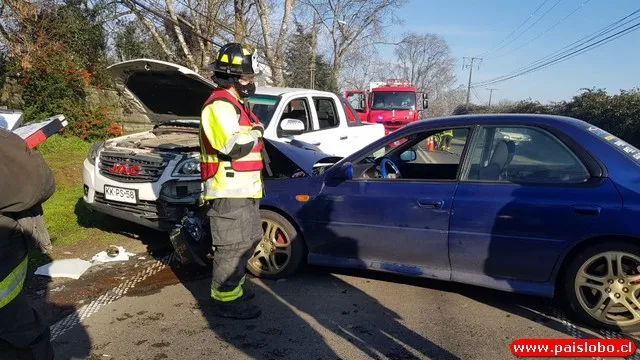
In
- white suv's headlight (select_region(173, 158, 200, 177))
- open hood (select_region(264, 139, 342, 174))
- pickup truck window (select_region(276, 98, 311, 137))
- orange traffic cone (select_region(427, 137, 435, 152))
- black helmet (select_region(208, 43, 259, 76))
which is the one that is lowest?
white suv's headlight (select_region(173, 158, 200, 177))

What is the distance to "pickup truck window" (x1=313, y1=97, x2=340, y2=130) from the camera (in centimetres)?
779

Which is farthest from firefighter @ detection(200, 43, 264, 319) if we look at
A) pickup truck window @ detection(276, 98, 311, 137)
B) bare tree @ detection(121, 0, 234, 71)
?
bare tree @ detection(121, 0, 234, 71)

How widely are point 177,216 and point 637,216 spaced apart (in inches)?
156

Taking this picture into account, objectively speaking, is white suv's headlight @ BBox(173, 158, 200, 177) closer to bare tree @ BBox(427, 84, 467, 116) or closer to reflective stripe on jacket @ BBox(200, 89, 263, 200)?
reflective stripe on jacket @ BBox(200, 89, 263, 200)

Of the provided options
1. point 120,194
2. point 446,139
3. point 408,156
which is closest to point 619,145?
point 446,139

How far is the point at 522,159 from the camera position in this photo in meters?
3.81

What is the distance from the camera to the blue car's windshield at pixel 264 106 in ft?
22.4

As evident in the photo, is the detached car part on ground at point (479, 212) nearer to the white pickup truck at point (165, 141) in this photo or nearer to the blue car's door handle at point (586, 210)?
the blue car's door handle at point (586, 210)

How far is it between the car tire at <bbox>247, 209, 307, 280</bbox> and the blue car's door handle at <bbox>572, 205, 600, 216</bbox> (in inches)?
88.3

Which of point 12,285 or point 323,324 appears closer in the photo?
point 12,285

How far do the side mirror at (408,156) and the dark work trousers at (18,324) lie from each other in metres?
3.24

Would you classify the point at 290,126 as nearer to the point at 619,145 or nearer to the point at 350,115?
the point at 350,115

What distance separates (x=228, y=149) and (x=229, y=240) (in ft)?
2.36

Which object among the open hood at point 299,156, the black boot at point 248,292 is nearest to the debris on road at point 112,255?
the black boot at point 248,292
